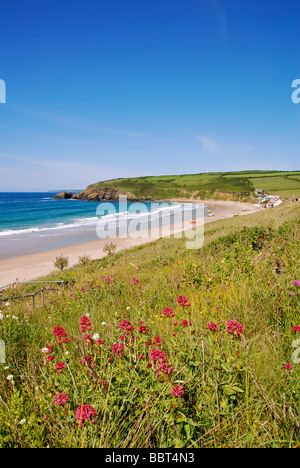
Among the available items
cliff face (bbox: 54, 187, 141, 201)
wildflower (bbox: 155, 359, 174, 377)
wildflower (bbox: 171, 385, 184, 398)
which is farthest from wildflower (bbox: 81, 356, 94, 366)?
cliff face (bbox: 54, 187, 141, 201)

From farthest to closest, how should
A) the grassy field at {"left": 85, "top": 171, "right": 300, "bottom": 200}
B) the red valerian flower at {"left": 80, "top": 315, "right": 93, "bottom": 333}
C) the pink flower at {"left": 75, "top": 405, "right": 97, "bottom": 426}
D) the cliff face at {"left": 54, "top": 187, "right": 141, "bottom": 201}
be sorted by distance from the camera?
1. the cliff face at {"left": 54, "top": 187, "right": 141, "bottom": 201}
2. the grassy field at {"left": 85, "top": 171, "right": 300, "bottom": 200}
3. the red valerian flower at {"left": 80, "top": 315, "right": 93, "bottom": 333}
4. the pink flower at {"left": 75, "top": 405, "right": 97, "bottom": 426}

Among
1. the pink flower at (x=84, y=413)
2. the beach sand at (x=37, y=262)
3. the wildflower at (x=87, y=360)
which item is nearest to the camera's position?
the pink flower at (x=84, y=413)

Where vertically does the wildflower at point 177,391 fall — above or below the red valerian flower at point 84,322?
below

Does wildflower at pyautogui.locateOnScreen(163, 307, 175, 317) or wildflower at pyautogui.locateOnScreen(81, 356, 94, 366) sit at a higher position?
wildflower at pyautogui.locateOnScreen(163, 307, 175, 317)

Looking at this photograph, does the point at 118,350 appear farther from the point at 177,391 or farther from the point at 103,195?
the point at 103,195

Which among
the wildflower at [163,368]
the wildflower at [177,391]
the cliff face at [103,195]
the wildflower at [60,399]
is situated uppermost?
the cliff face at [103,195]

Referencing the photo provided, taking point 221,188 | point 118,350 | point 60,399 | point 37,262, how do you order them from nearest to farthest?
point 60,399, point 118,350, point 37,262, point 221,188

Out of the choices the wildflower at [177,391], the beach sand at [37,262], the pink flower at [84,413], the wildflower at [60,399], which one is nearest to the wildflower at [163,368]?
the wildflower at [177,391]

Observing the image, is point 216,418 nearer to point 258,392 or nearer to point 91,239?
point 258,392

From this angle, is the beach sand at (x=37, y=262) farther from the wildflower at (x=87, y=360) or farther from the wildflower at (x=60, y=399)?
the wildflower at (x=60, y=399)

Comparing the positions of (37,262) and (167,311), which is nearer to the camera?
(167,311)

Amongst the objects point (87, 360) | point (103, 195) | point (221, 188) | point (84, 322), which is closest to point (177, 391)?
point (87, 360)

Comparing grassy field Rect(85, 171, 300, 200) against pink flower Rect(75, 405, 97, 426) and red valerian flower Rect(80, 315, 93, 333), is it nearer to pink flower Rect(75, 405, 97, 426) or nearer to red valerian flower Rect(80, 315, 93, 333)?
red valerian flower Rect(80, 315, 93, 333)

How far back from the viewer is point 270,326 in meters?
2.38
